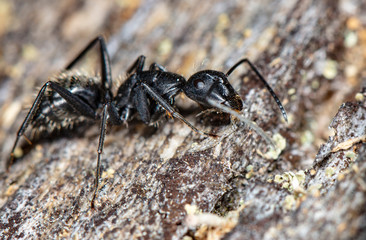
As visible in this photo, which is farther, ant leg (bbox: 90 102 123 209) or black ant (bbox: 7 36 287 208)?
black ant (bbox: 7 36 287 208)

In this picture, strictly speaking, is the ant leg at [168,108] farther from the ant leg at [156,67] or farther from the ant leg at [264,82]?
the ant leg at [264,82]

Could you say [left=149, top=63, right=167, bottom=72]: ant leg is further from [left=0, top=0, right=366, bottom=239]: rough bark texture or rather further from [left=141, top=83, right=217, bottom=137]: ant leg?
[left=141, top=83, right=217, bottom=137]: ant leg

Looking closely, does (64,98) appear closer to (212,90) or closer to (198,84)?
(198,84)

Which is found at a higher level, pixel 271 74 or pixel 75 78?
pixel 75 78

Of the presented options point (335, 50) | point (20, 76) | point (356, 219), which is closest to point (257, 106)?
point (335, 50)

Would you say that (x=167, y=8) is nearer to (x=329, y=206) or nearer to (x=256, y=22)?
(x=256, y=22)

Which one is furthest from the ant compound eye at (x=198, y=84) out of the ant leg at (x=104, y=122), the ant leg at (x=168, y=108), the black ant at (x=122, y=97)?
the ant leg at (x=104, y=122)

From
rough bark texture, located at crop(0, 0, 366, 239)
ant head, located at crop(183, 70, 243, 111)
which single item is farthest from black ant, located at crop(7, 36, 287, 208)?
rough bark texture, located at crop(0, 0, 366, 239)
